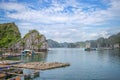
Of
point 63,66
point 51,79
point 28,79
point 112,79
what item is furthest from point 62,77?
point 63,66

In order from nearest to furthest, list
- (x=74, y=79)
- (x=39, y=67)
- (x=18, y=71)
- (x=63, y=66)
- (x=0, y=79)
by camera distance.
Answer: (x=0, y=79), (x=74, y=79), (x=18, y=71), (x=39, y=67), (x=63, y=66)

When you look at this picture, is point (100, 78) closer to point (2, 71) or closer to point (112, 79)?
point (112, 79)

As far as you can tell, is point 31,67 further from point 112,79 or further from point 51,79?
point 112,79

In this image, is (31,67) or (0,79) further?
(31,67)

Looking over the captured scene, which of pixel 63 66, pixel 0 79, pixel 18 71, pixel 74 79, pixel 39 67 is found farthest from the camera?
pixel 63 66

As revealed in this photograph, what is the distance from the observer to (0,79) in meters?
65.6

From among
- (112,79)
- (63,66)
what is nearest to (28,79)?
(112,79)

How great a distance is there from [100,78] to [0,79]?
31.4m

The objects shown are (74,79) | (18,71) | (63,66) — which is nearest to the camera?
(74,79)

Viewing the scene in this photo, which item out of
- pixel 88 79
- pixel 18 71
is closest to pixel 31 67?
pixel 18 71

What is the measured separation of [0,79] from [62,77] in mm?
19878

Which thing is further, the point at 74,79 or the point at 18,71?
the point at 18,71

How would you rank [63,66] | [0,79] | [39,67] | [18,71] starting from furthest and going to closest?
1. [63,66]
2. [39,67]
3. [18,71]
4. [0,79]

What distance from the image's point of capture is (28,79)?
69125 millimetres
